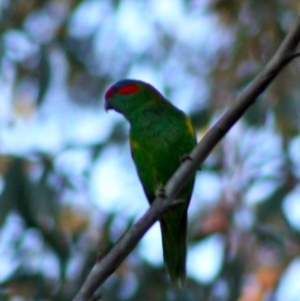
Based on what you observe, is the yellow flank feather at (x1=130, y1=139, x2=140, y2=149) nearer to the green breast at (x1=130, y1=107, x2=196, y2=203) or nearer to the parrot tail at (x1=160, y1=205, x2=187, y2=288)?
the green breast at (x1=130, y1=107, x2=196, y2=203)

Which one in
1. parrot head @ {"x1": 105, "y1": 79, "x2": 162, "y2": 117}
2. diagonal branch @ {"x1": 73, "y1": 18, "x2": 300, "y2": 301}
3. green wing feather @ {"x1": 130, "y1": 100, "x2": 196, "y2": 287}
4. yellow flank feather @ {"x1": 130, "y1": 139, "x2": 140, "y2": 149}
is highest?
parrot head @ {"x1": 105, "y1": 79, "x2": 162, "y2": 117}

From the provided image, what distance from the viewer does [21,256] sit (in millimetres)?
5246

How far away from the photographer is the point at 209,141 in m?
2.64

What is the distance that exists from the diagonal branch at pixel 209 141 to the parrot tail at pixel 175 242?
1.17 metres

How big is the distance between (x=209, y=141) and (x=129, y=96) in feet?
5.89

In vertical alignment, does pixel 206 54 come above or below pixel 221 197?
above

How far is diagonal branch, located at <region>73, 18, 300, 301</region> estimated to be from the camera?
2482 mm

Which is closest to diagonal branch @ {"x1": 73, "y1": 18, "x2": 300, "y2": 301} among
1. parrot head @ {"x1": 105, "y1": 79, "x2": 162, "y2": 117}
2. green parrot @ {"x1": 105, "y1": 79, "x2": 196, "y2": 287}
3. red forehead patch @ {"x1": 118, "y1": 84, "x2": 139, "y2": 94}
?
green parrot @ {"x1": 105, "y1": 79, "x2": 196, "y2": 287}

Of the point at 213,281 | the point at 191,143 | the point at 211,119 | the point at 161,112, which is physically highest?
the point at 211,119

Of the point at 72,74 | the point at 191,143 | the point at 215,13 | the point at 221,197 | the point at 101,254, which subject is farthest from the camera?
the point at 72,74

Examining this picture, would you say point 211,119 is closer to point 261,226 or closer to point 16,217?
point 261,226

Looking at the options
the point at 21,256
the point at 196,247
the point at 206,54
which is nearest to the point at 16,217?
the point at 21,256

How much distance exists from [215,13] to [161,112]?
2.56 m

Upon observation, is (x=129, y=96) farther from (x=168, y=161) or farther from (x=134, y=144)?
(x=168, y=161)
